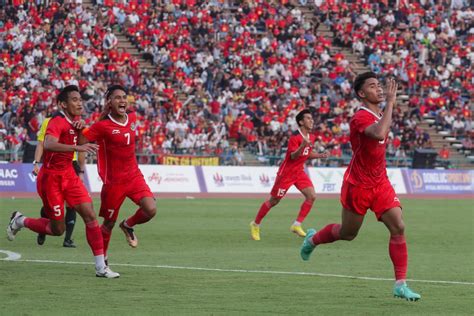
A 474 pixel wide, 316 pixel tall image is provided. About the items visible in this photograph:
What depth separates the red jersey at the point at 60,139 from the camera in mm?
13292

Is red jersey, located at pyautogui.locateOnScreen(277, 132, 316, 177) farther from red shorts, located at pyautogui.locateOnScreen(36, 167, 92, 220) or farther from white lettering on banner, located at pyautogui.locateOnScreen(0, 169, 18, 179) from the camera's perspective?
white lettering on banner, located at pyautogui.locateOnScreen(0, 169, 18, 179)

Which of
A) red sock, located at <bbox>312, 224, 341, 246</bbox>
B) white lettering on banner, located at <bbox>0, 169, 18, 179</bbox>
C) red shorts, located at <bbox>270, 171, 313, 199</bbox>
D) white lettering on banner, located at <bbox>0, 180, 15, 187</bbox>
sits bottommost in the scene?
white lettering on banner, located at <bbox>0, 180, 15, 187</bbox>

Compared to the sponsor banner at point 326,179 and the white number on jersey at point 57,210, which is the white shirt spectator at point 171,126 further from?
the white number on jersey at point 57,210

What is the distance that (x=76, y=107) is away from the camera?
1346 centimetres

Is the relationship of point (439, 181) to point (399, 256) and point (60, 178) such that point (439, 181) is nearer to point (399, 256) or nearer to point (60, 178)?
point (60, 178)

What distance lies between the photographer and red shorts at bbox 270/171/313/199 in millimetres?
20578

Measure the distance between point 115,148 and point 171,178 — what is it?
22.0 metres

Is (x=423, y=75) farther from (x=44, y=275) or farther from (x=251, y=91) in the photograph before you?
(x=44, y=275)

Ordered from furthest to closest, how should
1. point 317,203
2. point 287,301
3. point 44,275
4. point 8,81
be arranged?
point 8,81 → point 317,203 → point 44,275 → point 287,301

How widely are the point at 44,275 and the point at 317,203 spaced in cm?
2102

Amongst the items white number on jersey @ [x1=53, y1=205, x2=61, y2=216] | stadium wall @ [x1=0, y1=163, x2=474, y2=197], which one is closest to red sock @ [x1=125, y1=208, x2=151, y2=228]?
white number on jersey @ [x1=53, y1=205, x2=61, y2=216]

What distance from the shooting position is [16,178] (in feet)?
109

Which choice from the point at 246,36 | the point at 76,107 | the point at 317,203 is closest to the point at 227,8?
the point at 246,36

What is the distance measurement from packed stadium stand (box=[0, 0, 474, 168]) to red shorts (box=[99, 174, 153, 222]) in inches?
848
